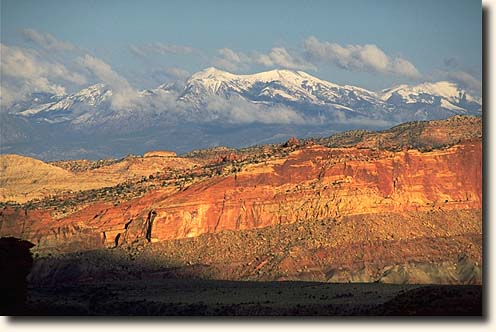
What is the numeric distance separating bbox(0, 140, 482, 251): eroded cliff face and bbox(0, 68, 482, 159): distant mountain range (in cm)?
11053

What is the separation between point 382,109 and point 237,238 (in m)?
129

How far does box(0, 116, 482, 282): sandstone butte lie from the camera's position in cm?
4331

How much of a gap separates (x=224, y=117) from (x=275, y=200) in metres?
133

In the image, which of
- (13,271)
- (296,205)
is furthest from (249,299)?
(296,205)

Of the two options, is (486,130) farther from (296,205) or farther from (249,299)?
(296,205)

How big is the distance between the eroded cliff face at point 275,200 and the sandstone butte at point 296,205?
36mm

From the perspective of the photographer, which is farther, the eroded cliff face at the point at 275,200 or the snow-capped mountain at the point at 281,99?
the snow-capped mountain at the point at 281,99

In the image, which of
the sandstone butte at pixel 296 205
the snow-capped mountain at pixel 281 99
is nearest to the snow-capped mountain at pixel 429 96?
the snow-capped mountain at pixel 281 99

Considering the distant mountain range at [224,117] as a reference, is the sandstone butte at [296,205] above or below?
below

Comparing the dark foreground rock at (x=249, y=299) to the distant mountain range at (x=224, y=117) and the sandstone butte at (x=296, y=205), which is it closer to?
the sandstone butte at (x=296, y=205)

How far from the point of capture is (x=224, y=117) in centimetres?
17738

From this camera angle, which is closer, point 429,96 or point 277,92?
point 429,96

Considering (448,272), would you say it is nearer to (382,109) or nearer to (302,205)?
(302,205)

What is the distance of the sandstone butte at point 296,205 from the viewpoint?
4331 cm
